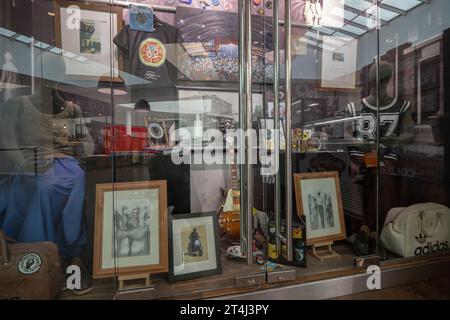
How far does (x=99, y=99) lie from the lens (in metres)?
1.39

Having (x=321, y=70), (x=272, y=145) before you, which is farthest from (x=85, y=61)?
(x=321, y=70)

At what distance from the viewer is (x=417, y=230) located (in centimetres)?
140

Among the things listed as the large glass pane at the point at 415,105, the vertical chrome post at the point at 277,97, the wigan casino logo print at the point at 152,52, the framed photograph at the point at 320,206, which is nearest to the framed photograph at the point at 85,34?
the wigan casino logo print at the point at 152,52

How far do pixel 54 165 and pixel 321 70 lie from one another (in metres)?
1.75

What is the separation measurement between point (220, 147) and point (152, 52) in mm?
706

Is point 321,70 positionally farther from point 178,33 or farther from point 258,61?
point 178,33

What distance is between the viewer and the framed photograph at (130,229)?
44.0 inches

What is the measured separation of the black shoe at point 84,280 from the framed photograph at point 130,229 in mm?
42

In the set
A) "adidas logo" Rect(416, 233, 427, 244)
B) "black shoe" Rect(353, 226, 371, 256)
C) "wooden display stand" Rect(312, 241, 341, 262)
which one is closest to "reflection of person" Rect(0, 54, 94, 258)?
"wooden display stand" Rect(312, 241, 341, 262)

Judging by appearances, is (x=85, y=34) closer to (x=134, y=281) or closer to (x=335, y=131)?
(x=134, y=281)

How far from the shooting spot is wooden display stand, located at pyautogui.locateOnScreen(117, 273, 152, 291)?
109 centimetres

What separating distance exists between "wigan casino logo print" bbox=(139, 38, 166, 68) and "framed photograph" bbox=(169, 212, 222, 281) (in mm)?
920

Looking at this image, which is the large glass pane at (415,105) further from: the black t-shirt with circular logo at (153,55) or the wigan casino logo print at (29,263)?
the wigan casino logo print at (29,263)

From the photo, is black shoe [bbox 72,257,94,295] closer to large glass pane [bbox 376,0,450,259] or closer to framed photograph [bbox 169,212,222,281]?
framed photograph [bbox 169,212,222,281]
